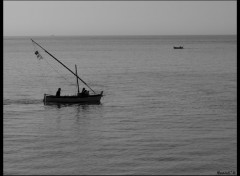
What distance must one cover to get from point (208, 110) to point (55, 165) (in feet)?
80.4

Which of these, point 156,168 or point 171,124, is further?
point 171,124

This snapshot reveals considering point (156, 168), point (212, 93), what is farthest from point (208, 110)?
point (156, 168)

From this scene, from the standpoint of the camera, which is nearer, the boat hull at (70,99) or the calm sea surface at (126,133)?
the calm sea surface at (126,133)

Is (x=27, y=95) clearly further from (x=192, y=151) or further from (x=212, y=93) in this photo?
(x=192, y=151)

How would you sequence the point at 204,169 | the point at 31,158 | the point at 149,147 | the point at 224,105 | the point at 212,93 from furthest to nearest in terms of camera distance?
1. the point at 212,93
2. the point at 224,105
3. the point at 149,147
4. the point at 31,158
5. the point at 204,169

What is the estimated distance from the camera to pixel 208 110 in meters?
49.1

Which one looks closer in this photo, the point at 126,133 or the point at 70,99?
the point at 126,133

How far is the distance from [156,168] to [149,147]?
500 centimetres

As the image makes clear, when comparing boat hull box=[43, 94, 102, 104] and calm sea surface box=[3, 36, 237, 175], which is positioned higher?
boat hull box=[43, 94, 102, 104]

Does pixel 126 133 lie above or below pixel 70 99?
below

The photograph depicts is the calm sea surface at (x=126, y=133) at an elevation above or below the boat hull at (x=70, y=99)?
below

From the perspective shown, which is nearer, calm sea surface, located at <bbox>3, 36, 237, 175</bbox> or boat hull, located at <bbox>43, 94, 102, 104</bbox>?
calm sea surface, located at <bbox>3, 36, 237, 175</bbox>

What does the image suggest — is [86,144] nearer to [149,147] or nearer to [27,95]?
[149,147]

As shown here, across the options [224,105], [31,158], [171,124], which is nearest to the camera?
[31,158]
